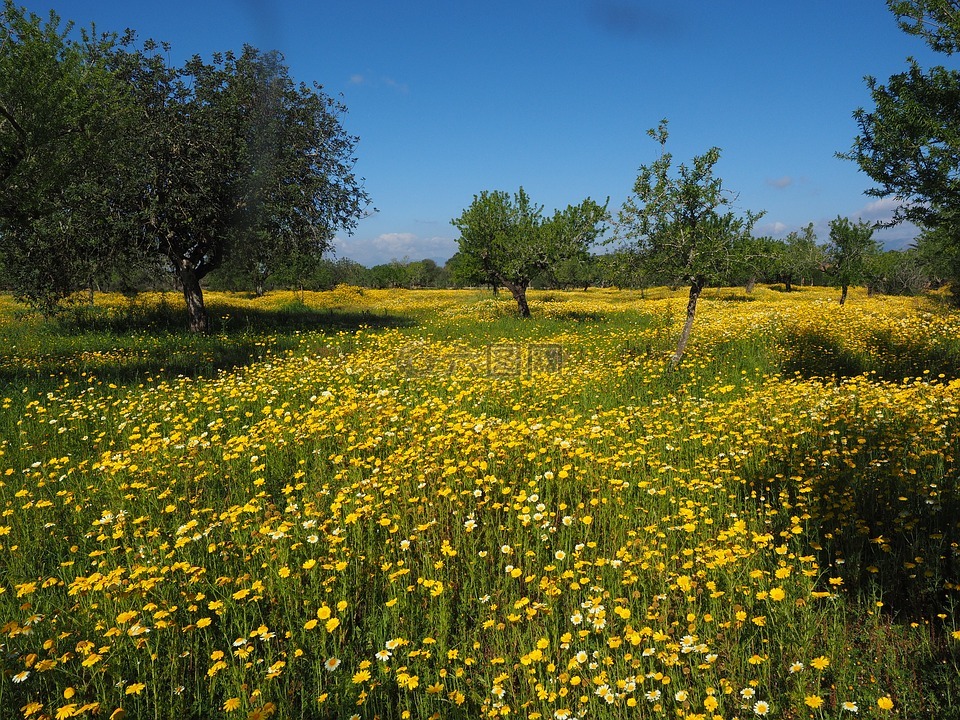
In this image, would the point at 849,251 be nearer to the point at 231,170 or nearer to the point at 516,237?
the point at 516,237

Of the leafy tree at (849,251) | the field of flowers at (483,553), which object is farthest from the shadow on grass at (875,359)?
the leafy tree at (849,251)

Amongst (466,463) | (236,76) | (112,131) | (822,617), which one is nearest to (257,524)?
(466,463)

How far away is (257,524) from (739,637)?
15.0 ft

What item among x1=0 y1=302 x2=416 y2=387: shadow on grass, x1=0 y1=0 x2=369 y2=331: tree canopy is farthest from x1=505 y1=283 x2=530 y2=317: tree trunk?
x1=0 y1=0 x2=369 y2=331: tree canopy

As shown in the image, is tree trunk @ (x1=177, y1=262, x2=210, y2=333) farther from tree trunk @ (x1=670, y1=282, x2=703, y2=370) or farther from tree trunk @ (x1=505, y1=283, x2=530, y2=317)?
tree trunk @ (x1=670, y1=282, x2=703, y2=370)

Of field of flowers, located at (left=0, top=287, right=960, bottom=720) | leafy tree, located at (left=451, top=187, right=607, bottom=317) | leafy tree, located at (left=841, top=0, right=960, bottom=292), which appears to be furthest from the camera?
leafy tree, located at (left=451, top=187, right=607, bottom=317)

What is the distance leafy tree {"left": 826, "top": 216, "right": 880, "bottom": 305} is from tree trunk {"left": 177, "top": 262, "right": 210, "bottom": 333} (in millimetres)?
46111

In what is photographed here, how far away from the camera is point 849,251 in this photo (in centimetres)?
4322

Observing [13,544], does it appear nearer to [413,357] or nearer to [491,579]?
[491,579]

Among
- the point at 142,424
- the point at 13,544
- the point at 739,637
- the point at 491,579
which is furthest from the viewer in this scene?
the point at 142,424

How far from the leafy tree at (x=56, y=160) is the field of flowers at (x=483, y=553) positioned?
4784mm

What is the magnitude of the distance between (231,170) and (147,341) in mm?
7060

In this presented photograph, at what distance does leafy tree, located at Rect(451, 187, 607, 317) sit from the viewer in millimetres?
29328

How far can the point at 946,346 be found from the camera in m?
13.0
